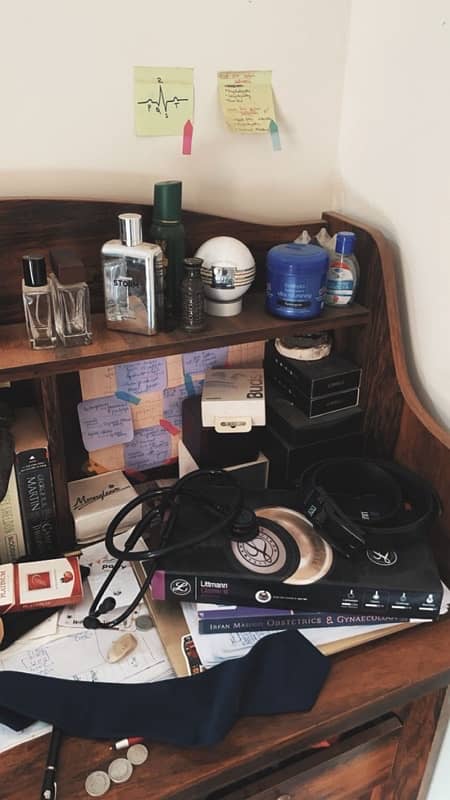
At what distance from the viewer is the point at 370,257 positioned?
890mm

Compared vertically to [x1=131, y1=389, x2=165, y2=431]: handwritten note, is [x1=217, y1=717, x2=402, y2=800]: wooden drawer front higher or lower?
lower

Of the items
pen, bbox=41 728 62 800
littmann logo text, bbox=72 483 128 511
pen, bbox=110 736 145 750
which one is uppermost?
littmann logo text, bbox=72 483 128 511

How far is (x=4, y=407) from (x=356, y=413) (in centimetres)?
50

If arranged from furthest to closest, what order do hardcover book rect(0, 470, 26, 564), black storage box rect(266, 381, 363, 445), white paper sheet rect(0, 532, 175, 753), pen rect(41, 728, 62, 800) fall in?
black storage box rect(266, 381, 363, 445), hardcover book rect(0, 470, 26, 564), white paper sheet rect(0, 532, 175, 753), pen rect(41, 728, 62, 800)

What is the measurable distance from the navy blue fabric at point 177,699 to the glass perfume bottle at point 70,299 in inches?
15.2

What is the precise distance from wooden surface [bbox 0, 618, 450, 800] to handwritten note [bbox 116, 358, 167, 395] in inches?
18.1

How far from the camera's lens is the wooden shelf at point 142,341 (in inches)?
28.6

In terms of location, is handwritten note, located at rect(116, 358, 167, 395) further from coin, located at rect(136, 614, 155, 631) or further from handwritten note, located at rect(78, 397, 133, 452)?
coin, located at rect(136, 614, 155, 631)

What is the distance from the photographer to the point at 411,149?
83 centimetres

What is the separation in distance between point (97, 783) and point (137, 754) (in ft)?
0.15

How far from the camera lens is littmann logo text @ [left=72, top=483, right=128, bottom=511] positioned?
898 mm

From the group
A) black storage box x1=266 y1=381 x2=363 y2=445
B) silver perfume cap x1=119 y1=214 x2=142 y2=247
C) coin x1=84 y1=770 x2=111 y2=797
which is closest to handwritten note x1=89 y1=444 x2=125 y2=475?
black storage box x1=266 y1=381 x2=363 y2=445

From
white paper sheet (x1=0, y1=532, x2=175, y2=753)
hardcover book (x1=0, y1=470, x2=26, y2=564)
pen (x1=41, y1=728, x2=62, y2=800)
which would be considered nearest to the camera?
pen (x1=41, y1=728, x2=62, y2=800)

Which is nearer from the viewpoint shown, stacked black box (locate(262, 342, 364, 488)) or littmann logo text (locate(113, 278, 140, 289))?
littmann logo text (locate(113, 278, 140, 289))
